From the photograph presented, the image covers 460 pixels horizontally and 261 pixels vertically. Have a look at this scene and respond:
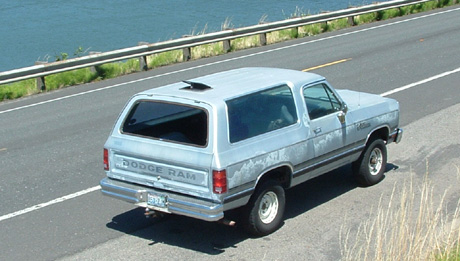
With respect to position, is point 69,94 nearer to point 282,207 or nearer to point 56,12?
point 282,207

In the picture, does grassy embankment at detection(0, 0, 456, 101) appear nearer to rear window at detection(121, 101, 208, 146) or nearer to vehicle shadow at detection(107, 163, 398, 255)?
vehicle shadow at detection(107, 163, 398, 255)

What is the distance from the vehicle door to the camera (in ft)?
28.6

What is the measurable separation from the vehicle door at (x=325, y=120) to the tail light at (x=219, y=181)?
5.20 feet

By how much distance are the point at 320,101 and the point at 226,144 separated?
6.13 feet

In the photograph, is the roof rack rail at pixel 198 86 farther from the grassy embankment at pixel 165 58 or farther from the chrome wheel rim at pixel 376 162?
the grassy embankment at pixel 165 58

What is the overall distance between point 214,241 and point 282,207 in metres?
0.85

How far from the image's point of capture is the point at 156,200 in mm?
7816

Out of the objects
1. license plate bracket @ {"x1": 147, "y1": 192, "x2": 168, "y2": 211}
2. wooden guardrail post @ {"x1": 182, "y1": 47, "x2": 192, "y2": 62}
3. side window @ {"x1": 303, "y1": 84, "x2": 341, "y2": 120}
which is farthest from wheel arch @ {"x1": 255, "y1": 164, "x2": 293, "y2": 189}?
wooden guardrail post @ {"x1": 182, "y1": 47, "x2": 192, "y2": 62}

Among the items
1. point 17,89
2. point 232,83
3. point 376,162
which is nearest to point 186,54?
point 17,89

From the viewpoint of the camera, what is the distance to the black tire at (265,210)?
795 cm

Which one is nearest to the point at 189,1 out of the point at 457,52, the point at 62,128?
the point at 457,52

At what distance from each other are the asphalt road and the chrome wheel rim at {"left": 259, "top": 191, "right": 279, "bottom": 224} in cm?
21

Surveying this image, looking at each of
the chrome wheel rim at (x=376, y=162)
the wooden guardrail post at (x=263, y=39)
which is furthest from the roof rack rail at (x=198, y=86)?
the wooden guardrail post at (x=263, y=39)

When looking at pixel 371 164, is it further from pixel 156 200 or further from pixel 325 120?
pixel 156 200
